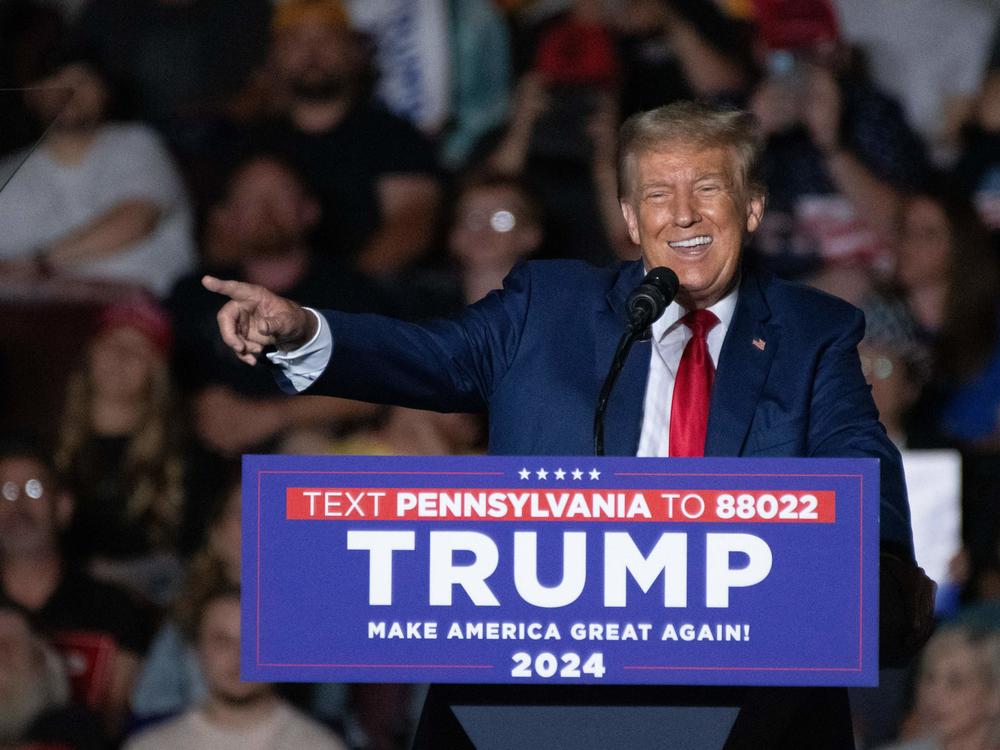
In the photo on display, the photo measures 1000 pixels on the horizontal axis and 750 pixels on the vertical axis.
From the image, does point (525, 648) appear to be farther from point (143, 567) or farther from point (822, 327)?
point (143, 567)

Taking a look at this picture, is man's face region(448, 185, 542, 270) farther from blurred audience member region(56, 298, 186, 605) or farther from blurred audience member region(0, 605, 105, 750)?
blurred audience member region(0, 605, 105, 750)

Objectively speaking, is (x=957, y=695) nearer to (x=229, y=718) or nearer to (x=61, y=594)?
(x=229, y=718)

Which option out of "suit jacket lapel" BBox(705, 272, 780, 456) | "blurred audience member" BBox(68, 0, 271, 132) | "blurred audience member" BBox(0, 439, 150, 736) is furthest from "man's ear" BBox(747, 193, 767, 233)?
"blurred audience member" BBox(68, 0, 271, 132)

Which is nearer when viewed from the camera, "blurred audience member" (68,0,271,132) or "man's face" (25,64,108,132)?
"man's face" (25,64,108,132)

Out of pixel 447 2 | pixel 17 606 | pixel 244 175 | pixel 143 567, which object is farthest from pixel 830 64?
pixel 17 606

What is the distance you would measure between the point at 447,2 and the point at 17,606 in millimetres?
2250

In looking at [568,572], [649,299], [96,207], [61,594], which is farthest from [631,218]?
[96,207]

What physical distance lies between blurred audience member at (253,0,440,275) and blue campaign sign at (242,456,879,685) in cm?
312

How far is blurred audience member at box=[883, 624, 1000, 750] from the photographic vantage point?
4.03 meters

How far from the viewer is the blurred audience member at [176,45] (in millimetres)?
5188

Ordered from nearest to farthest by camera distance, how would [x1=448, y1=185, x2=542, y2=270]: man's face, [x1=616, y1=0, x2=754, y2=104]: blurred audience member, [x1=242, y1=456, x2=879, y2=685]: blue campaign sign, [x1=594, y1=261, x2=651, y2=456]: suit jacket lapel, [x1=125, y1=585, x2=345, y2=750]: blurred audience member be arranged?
[x1=242, y1=456, x2=879, y2=685]: blue campaign sign < [x1=594, y1=261, x2=651, y2=456]: suit jacket lapel < [x1=125, y1=585, x2=345, y2=750]: blurred audience member < [x1=448, y1=185, x2=542, y2=270]: man's face < [x1=616, y1=0, x2=754, y2=104]: blurred audience member

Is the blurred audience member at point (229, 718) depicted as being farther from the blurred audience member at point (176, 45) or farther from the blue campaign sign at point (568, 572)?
the blue campaign sign at point (568, 572)

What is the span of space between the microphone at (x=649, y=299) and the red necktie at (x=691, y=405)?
0.14 meters

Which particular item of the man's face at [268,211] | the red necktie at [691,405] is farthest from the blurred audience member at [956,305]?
the red necktie at [691,405]
